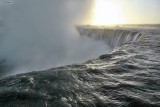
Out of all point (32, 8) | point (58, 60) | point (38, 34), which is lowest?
point (58, 60)

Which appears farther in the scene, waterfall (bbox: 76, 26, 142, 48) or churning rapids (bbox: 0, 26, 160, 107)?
waterfall (bbox: 76, 26, 142, 48)

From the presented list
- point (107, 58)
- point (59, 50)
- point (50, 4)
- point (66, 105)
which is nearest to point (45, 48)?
point (59, 50)

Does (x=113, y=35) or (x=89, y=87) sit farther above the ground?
(x=89, y=87)

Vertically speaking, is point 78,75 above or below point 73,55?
above

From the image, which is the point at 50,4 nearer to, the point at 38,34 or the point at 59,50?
the point at 38,34

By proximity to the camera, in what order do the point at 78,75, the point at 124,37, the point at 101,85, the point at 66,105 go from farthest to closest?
the point at 124,37 → the point at 78,75 → the point at 101,85 → the point at 66,105

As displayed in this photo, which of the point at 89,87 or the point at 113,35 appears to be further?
the point at 113,35

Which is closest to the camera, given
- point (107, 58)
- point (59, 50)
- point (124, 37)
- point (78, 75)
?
point (78, 75)

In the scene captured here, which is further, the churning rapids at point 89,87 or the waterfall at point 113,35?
the waterfall at point 113,35

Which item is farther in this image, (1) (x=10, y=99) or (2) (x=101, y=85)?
(2) (x=101, y=85)

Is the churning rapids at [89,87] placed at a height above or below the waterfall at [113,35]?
above

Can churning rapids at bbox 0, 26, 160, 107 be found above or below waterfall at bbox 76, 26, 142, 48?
above
